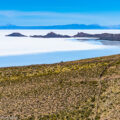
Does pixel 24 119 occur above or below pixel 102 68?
below

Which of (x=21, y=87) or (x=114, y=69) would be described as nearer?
(x=21, y=87)

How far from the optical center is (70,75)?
30.6 metres

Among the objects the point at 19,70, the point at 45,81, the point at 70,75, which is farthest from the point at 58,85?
the point at 19,70

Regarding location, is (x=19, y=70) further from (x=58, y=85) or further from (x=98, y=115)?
(x=98, y=115)

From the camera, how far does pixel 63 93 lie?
23.3 metres

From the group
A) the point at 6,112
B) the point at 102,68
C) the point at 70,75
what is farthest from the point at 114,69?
the point at 6,112

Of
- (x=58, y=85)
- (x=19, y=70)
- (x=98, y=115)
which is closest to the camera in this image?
(x=98, y=115)

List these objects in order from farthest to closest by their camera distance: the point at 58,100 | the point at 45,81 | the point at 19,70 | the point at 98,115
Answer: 1. the point at 19,70
2. the point at 45,81
3. the point at 58,100
4. the point at 98,115

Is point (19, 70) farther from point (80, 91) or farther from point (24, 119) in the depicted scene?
point (24, 119)

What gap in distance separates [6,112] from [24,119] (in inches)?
89.8

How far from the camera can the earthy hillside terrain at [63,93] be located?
17.7m

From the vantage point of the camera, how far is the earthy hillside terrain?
58.1 ft

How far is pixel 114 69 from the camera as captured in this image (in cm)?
3134

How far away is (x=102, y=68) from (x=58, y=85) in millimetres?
9107
